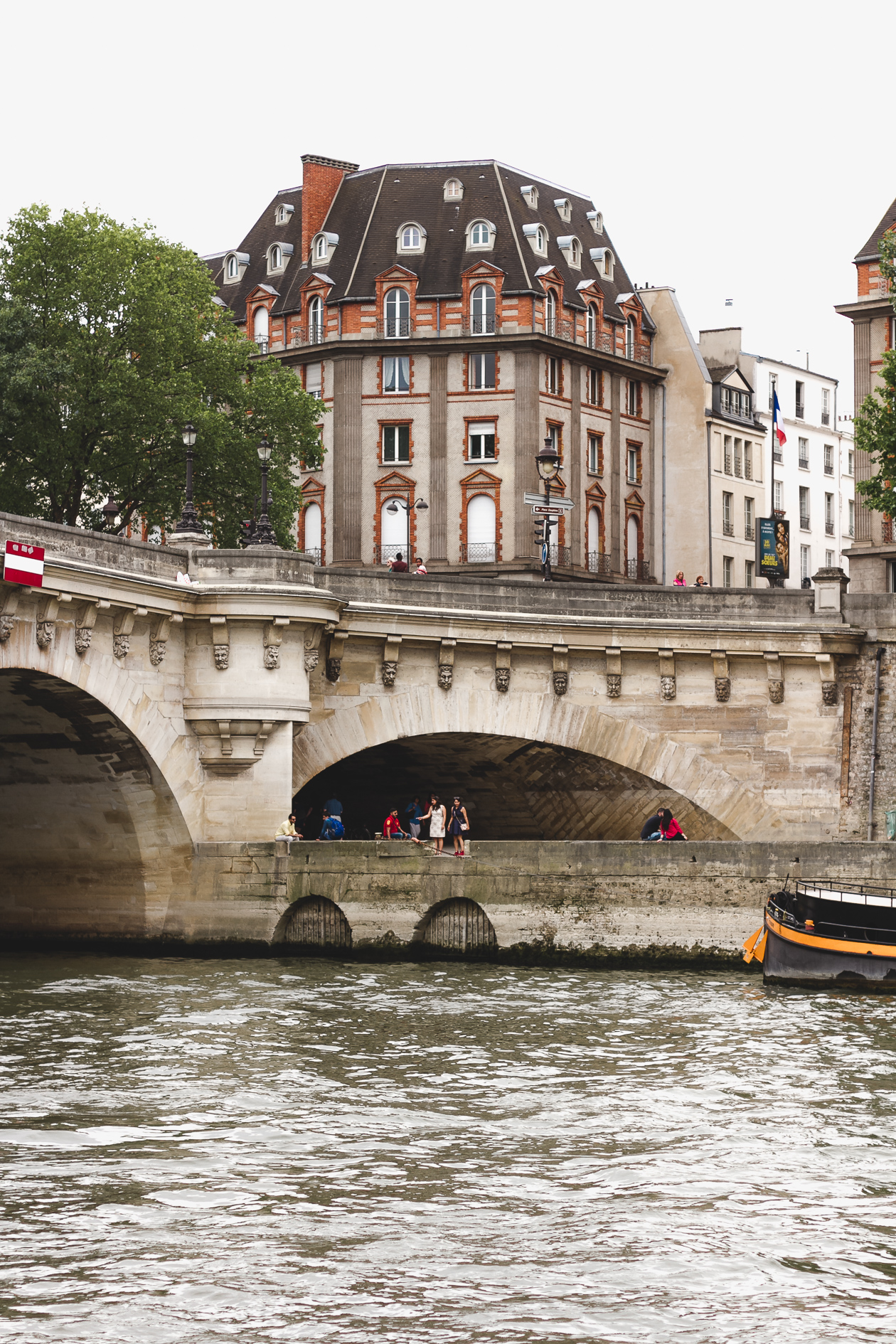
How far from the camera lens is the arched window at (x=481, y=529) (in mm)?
65312

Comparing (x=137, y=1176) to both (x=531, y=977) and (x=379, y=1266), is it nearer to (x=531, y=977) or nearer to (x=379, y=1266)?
(x=379, y=1266)

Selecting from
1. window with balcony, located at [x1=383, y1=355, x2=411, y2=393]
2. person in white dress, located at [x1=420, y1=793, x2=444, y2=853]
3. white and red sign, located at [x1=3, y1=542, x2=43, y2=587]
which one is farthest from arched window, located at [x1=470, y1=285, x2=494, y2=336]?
white and red sign, located at [x1=3, y1=542, x2=43, y2=587]

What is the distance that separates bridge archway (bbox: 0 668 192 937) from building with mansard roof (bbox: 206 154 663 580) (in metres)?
30.3

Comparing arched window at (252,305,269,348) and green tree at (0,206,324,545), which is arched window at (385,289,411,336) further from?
green tree at (0,206,324,545)

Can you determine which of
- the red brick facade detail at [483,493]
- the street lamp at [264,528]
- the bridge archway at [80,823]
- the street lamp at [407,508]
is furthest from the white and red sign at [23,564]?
the street lamp at [407,508]

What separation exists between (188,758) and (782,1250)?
20.3 metres

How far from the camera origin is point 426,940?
105ft

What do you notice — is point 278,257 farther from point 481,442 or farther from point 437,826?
point 437,826

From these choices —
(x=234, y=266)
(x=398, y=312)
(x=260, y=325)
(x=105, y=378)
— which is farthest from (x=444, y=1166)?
(x=234, y=266)

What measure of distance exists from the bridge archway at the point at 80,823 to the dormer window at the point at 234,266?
4366 cm

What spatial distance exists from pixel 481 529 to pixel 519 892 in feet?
114

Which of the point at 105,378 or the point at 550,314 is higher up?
the point at 550,314

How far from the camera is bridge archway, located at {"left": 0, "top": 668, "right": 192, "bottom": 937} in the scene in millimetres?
32156

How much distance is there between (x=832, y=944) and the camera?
29.0 metres
